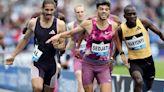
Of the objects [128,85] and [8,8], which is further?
[8,8]

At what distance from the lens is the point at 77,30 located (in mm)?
10844

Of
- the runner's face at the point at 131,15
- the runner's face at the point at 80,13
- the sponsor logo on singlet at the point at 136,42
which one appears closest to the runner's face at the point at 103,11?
the runner's face at the point at 131,15

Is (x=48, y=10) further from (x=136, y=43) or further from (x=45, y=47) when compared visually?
(x=136, y=43)

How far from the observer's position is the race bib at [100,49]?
10734mm

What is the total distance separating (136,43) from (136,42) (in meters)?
0.02

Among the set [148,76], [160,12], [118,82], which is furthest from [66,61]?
[160,12]

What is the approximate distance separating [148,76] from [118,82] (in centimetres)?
189

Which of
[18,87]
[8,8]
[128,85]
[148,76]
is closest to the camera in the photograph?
[148,76]

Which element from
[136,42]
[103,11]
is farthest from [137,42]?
[103,11]

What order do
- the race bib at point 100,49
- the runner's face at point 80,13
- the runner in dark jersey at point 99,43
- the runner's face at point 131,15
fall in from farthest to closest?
the runner's face at point 80,13, the runner's face at point 131,15, the race bib at point 100,49, the runner in dark jersey at point 99,43

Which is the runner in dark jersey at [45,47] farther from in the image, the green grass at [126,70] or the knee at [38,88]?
the green grass at [126,70]

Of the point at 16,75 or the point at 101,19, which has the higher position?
the point at 101,19

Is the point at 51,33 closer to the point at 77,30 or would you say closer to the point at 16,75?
the point at 77,30

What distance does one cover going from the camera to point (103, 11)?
1046 cm
